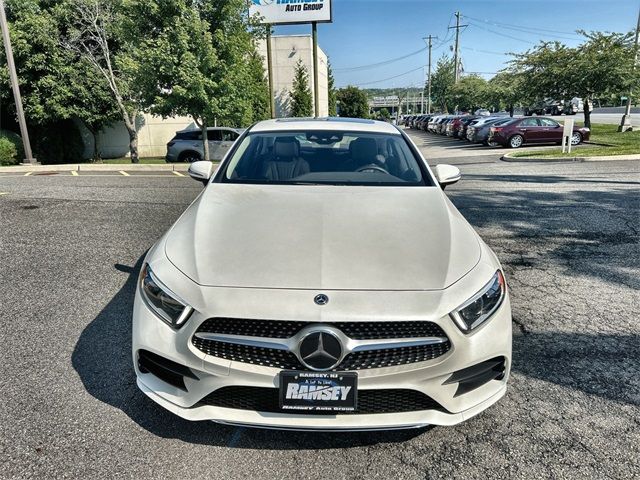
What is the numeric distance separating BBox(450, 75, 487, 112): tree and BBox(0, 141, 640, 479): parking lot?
2256 inches

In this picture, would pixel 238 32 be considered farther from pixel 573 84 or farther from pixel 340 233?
pixel 573 84

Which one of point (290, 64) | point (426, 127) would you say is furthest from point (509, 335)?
point (426, 127)

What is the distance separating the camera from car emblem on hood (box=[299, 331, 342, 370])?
6.43ft

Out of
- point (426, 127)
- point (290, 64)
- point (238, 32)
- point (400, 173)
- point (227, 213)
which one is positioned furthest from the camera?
point (426, 127)

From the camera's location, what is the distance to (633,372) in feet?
9.59

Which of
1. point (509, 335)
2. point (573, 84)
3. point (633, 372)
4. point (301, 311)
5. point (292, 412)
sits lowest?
point (633, 372)

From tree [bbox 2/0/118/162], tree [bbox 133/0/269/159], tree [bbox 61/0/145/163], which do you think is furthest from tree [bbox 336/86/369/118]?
tree [bbox 133/0/269/159]

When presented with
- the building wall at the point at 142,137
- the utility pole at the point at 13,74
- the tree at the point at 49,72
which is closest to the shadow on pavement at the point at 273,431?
the utility pole at the point at 13,74

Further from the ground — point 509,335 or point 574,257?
point 509,335

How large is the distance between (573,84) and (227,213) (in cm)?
2707

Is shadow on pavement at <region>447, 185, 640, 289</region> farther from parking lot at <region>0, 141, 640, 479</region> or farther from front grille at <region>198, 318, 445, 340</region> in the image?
front grille at <region>198, 318, 445, 340</region>

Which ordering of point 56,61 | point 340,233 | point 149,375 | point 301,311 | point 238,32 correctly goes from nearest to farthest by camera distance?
1. point 301,311
2. point 149,375
3. point 340,233
4. point 238,32
5. point 56,61

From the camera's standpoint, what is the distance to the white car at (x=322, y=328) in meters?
1.99

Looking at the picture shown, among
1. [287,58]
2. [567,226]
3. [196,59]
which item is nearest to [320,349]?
[567,226]
